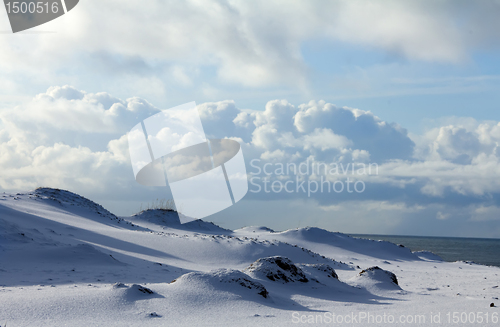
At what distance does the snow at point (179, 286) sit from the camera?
565cm

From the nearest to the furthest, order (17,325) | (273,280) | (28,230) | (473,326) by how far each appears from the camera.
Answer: (17,325)
(473,326)
(273,280)
(28,230)

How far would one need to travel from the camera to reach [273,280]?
338 inches

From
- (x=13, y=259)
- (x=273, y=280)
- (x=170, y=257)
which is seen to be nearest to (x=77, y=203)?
(x=170, y=257)

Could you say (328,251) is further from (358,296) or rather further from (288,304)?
(288,304)

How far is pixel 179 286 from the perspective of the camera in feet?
22.6

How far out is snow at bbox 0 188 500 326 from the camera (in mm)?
5648

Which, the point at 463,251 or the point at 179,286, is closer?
the point at 179,286

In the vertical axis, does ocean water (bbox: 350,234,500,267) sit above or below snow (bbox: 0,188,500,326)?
below

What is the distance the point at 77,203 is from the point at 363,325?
22.6m

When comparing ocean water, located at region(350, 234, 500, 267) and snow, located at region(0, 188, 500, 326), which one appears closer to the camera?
snow, located at region(0, 188, 500, 326)

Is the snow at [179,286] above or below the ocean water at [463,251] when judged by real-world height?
above

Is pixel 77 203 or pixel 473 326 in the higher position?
pixel 77 203

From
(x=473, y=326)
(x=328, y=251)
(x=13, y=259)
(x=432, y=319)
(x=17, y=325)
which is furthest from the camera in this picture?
(x=328, y=251)

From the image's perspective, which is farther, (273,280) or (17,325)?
(273,280)
